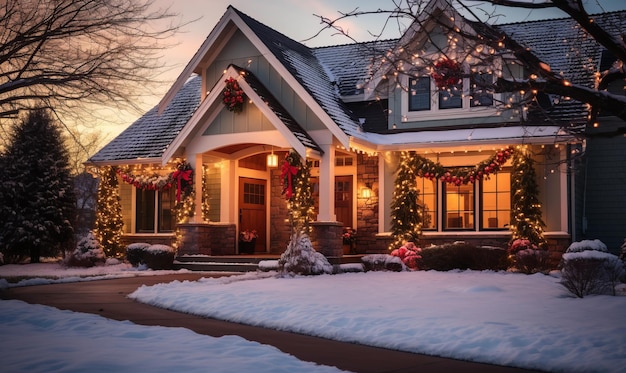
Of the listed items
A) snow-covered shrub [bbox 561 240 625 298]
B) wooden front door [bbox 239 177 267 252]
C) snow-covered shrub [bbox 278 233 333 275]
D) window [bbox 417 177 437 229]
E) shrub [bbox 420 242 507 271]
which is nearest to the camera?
snow-covered shrub [bbox 561 240 625 298]

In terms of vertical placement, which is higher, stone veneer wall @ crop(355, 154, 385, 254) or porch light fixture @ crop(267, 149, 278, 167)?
porch light fixture @ crop(267, 149, 278, 167)

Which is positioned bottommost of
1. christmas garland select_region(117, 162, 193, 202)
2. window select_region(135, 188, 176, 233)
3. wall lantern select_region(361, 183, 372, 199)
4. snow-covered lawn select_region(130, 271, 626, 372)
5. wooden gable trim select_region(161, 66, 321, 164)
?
snow-covered lawn select_region(130, 271, 626, 372)

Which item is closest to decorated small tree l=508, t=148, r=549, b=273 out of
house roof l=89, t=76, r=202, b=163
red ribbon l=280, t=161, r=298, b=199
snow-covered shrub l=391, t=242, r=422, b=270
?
snow-covered shrub l=391, t=242, r=422, b=270

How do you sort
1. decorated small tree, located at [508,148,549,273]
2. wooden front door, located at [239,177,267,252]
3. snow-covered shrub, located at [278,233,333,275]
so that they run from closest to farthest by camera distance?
snow-covered shrub, located at [278,233,333,275], decorated small tree, located at [508,148,549,273], wooden front door, located at [239,177,267,252]

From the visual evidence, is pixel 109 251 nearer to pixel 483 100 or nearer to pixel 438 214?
pixel 438 214

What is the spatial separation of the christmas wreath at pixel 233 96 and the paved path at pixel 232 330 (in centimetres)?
608

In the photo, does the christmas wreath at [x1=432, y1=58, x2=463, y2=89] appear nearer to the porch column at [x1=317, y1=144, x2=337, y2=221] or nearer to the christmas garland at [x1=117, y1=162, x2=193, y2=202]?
the porch column at [x1=317, y1=144, x2=337, y2=221]

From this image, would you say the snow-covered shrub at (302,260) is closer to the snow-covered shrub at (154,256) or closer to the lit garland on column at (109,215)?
the snow-covered shrub at (154,256)

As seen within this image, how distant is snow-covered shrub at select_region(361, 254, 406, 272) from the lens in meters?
17.3

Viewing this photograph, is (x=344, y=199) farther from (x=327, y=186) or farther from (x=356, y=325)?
(x=356, y=325)

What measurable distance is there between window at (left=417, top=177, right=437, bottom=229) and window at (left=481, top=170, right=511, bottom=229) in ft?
4.42

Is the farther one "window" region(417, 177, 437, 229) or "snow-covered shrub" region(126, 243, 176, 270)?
"snow-covered shrub" region(126, 243, 176, 270)

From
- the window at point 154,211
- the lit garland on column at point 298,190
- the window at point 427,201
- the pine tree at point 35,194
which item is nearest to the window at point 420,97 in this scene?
the window at point 427,201

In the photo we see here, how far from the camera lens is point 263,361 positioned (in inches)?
263
